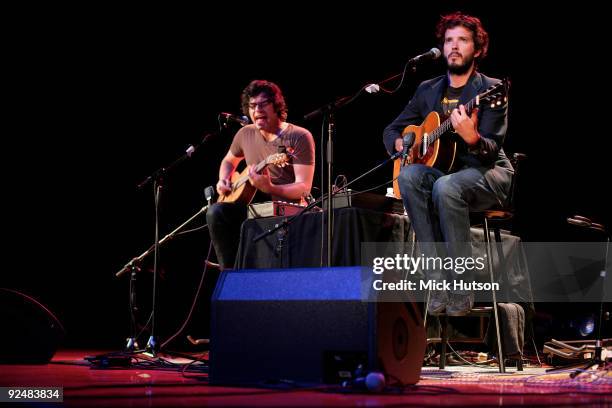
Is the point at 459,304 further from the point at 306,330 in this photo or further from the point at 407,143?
the point at 306,330

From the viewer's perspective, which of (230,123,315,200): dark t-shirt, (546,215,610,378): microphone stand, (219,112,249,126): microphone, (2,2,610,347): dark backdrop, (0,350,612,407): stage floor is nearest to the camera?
(0,350,612,407): stage floor

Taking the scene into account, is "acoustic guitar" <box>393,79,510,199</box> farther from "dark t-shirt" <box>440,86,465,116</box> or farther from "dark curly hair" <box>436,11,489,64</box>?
"dark curly hair" <box>436,11,489,64</box>

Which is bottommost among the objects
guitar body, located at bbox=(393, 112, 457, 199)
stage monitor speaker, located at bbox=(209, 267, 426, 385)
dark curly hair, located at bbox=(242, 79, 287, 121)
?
stage monitor speaker, located at bbox=(209, 267, 426, 385)

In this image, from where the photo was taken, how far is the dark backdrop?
4.90 meters

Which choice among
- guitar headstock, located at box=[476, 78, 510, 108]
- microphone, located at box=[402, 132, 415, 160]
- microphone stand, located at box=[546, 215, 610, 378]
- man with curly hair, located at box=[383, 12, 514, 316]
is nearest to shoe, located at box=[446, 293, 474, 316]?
man with curly hair, located at box=[383, 12, 514, 316]

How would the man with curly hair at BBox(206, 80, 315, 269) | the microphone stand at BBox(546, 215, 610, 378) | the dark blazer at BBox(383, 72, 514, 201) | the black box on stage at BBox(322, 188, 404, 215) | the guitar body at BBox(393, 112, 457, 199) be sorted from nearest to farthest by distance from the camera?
the microphone stand at BBox(546, 215, 610, 378) → the dark blazer at BBox(383, 72, 514, 201) → the guitar body at BBox(393, 112, 457, 199) → the black box on stage at BBox(322, 188, 404, 215) → the man with curly hair at BBox(206, 80, 315, 269)

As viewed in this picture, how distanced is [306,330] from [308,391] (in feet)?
0.65

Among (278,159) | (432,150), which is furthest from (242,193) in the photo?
(432,150)

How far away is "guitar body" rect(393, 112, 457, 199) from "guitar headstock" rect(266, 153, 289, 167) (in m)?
0.89

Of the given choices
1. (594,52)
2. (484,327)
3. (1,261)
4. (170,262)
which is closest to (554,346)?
(484,327)

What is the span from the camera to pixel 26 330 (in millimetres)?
3199

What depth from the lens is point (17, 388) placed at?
2035 mm

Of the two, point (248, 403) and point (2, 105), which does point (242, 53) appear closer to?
point (2, 105)

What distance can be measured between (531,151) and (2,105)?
4154 mm
